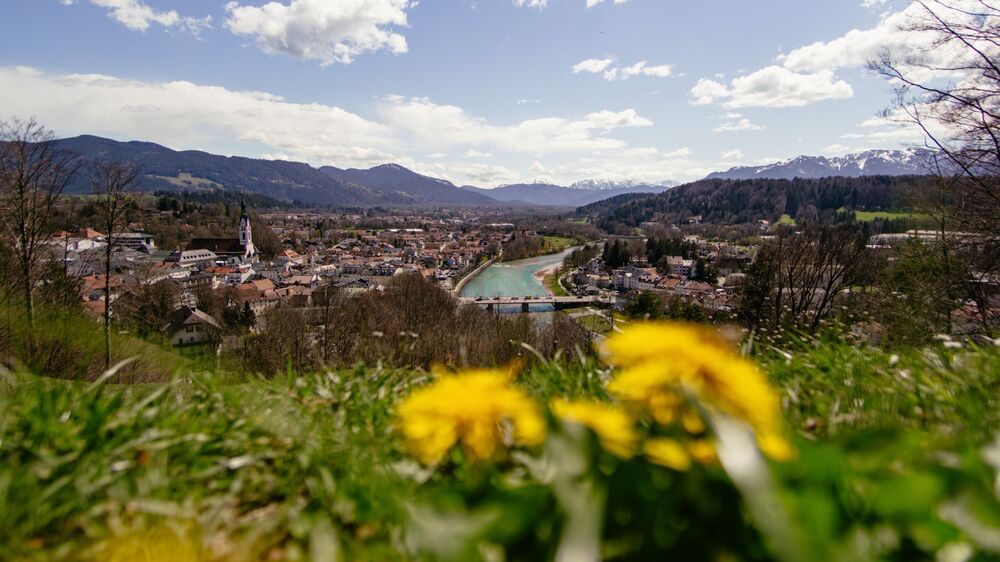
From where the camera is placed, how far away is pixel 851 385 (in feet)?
7.29

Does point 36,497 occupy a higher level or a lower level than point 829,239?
lower

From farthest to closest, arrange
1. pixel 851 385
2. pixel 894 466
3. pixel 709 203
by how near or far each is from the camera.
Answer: pixel 709 203
pixel 851 385
pixel 894 466

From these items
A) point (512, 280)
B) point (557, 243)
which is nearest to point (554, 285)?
point (512, 280)

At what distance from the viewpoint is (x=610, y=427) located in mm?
Answer: 1171

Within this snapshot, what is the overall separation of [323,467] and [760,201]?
553 feet

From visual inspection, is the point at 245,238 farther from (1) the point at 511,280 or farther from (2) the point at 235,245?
(1) the point at 511,280

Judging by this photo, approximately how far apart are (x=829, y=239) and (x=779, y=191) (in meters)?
152

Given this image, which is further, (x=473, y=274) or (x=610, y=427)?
(x=473, y=274)

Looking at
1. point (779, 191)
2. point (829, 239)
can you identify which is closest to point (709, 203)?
point (779, 191)

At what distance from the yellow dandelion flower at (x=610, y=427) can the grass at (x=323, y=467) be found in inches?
5.9

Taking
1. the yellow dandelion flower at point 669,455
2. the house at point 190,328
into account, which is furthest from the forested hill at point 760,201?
Answer: the yellow dandelion flower at point 669,455

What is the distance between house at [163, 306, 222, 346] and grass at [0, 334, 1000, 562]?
3046cm

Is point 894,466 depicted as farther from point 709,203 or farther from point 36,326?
point 709,203

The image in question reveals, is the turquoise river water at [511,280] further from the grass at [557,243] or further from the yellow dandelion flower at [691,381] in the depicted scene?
the yellow dandelion flower at [691,381]
